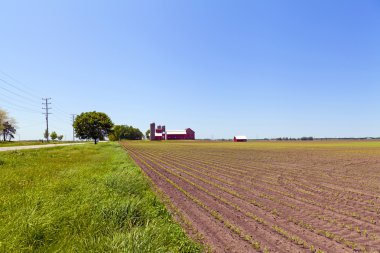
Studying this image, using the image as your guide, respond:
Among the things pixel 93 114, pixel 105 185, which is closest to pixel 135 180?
pixel 105 185

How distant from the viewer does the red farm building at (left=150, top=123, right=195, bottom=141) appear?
167 meters

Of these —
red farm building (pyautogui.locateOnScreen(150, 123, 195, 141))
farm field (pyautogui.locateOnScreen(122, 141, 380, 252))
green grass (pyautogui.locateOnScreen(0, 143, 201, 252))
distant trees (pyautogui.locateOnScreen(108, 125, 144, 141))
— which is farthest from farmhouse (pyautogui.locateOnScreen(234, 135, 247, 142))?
green grass (pyautogui.locateOnScreen(0, 143, 201, 252))

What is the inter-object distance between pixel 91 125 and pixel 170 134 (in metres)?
98.3

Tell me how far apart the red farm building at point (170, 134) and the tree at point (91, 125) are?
94.0 metres

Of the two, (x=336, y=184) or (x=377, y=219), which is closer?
(x=377, y=219)

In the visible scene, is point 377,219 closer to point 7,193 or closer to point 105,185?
point 105,185

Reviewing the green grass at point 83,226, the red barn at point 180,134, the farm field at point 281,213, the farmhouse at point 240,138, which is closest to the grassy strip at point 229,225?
the farm field at point 281,213

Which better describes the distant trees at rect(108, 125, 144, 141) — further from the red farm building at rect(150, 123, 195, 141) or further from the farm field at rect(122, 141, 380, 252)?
the farm field at rect(122, 141, 380, 252)

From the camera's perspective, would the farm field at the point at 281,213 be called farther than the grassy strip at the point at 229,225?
Yes

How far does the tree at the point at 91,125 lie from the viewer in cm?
7019

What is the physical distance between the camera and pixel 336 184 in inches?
523

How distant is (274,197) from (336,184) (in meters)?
5.62

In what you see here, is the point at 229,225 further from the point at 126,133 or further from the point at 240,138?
the point at 126,133

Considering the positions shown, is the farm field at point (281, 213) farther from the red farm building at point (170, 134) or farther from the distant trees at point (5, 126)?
the red farm building at point (170, 134)
